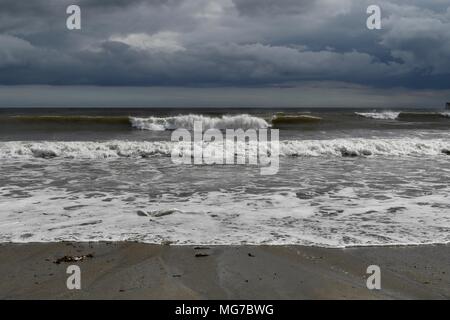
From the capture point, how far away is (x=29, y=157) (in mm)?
13219

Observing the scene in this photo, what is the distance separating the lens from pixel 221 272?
4.04 meters

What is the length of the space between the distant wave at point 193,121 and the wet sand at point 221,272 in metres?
22.7

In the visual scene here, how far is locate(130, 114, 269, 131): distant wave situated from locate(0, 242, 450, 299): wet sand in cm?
2266

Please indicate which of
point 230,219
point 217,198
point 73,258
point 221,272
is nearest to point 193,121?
point 217,198

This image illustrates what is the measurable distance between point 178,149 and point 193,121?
1527cm

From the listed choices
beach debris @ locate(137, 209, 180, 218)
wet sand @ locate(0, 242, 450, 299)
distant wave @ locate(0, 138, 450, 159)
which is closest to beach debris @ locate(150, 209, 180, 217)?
beach debris @ locate(137, 209, 180, 218)

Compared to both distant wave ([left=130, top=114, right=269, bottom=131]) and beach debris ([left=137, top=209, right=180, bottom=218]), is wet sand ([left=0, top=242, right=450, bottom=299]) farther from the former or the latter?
distant wave ([left=130, top=114, right=269, bottom=131])

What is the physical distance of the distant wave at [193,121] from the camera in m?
27.4

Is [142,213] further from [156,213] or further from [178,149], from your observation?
[178,149]
